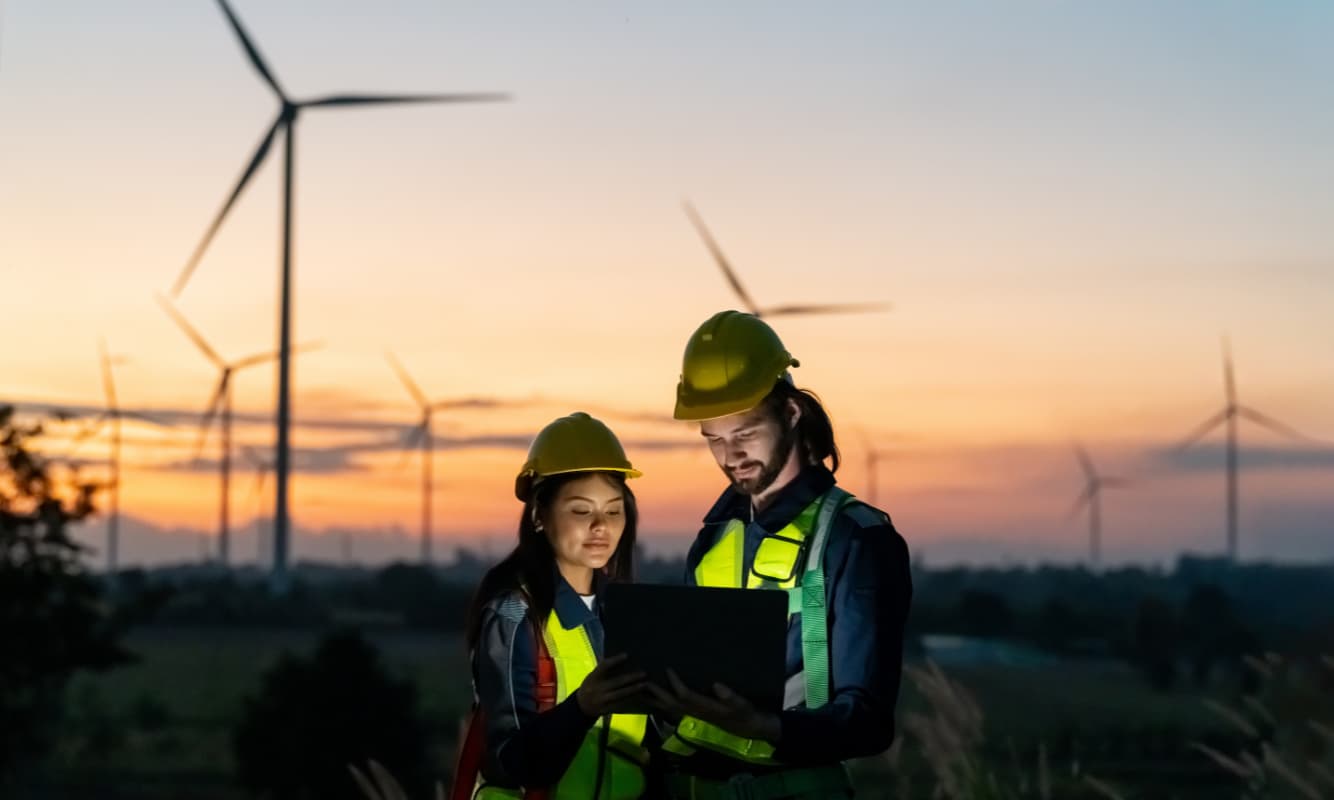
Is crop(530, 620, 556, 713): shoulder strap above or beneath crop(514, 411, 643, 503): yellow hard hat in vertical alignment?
beneath

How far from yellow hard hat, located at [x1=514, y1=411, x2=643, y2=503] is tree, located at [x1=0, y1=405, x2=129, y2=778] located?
2286 inches

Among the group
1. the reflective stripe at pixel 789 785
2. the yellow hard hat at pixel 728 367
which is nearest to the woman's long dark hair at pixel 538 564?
the yellow hard hat at pixel 728 367

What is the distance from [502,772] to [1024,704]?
149 m

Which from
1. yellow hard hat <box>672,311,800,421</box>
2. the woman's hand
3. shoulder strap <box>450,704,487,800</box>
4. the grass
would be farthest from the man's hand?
the grass

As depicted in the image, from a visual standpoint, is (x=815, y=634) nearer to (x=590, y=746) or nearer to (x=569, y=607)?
(x=590, y=746)

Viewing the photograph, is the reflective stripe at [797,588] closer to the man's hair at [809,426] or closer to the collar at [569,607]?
the man's hair at [809,426]

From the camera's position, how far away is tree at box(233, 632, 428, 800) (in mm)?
70188

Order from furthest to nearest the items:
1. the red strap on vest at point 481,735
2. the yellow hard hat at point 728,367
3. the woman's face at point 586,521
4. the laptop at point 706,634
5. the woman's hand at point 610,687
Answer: the woman's face at point 586,521 < the red strap on vest at point 481,735 < the yellow hard hat at point 728,367 < the woman's hand at point 610,687 < the laptop at point 706,634

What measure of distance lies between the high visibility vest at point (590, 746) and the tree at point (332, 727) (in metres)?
60.8

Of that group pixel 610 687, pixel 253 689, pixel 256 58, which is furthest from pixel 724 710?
pixel 253 689

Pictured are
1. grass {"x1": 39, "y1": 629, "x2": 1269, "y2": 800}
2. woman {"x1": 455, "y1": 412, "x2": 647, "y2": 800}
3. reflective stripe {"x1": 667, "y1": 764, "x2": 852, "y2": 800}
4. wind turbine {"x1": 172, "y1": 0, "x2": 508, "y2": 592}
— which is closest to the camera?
reflective stripe {"x1": 667, "y1": 764, "x2": 852, "y2": 800}

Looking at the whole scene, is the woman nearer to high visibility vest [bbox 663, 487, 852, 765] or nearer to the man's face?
high visibility vest [bbox 663, 487, 852, 765]

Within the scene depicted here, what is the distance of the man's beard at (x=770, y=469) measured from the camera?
27.2 feet

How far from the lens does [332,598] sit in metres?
152
